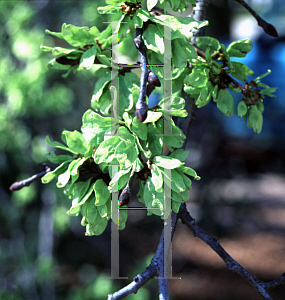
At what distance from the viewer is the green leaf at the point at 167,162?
14.3 inches

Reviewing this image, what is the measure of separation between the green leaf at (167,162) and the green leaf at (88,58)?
0.52ft

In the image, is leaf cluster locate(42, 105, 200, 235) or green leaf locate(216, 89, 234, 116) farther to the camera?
green leaf locate(216, 89, 234, 116)

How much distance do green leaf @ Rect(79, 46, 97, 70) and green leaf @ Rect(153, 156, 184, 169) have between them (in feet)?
0.52

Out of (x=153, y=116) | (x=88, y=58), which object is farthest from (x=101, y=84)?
(x=153, y=116)

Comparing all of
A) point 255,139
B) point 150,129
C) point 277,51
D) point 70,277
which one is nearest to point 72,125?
point 70,277

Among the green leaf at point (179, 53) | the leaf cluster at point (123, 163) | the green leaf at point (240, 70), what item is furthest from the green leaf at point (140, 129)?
the green leaf at point (240, 70)

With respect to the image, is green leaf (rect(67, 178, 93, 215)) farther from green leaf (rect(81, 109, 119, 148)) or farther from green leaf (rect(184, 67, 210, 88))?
green leaf (rect(184, 67, 210, 88))

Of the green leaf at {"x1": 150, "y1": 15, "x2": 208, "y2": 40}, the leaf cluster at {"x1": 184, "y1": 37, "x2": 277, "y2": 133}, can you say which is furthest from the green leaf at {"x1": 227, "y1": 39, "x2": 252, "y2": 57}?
the green leaf at {"x1": 150, "y1": 15, "x2": 208, "y2": 40}

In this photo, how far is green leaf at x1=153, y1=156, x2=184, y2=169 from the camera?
→ 0.36 metres

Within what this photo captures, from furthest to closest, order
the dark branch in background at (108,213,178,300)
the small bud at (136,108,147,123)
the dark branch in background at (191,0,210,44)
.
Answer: the dark branch in background at (191,0,210,44) → the dark branch in background at (108,213,178,300) → the small bud at (136,108,147,123)

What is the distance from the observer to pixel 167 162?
37 cm

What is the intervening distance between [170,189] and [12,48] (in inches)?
55.7

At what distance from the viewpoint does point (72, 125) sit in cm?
174

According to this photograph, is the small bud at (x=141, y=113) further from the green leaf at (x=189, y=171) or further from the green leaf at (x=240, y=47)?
the green leaf at (x=240, y=47)
